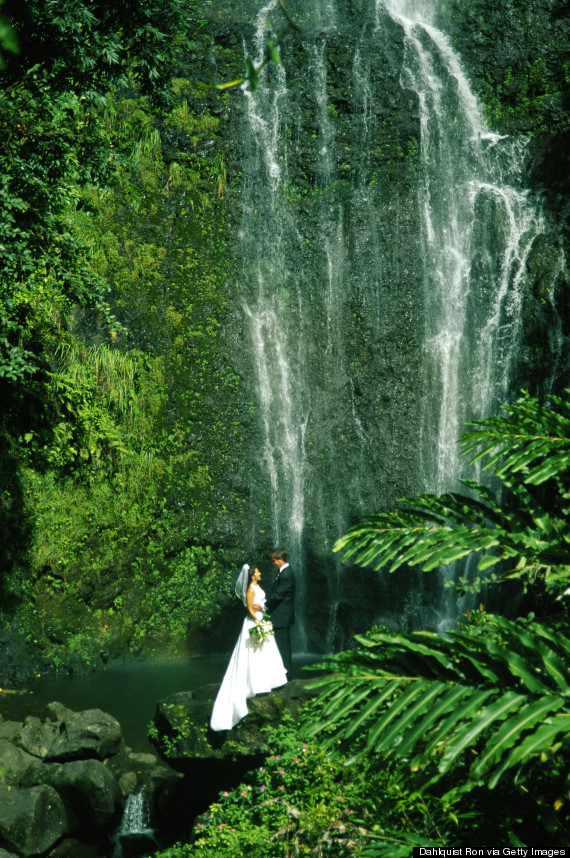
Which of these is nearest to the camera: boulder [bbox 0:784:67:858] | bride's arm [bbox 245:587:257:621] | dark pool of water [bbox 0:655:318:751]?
boulder [bbox 0:784:67:858]

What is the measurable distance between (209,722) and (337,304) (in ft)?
25.5

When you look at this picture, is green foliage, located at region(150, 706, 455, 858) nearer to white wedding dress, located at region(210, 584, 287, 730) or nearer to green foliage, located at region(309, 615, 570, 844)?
white wedding dress, located at region(210, 584, 287, 730)

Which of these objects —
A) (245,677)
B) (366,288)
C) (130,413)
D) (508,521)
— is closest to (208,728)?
(245,677)

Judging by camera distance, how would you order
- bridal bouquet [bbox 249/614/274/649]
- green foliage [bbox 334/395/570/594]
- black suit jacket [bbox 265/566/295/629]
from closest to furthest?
green foliage [bbox 334/395/570/594]
bridal bouquet [bbox 249/614/274/649]
black suit jacket [bbox 265/566/295/629]

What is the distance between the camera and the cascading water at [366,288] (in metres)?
12.6

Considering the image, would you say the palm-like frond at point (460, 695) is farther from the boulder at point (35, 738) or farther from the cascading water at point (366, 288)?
the cascading water at point (366, 288)

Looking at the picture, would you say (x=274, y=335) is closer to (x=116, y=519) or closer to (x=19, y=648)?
(x=116, y=519)

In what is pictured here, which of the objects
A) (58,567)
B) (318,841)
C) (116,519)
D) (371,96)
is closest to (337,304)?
(371,96)

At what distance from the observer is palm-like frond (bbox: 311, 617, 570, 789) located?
213 centimetres

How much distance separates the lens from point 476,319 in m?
12.6

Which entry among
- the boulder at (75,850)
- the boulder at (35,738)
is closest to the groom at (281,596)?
the boulder at (75,850)

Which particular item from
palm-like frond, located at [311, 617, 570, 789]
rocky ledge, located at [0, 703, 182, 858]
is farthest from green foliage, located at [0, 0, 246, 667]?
palm-like frond, located at [311, 617, 570, 789]

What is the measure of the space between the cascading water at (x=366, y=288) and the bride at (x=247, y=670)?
16.8ft

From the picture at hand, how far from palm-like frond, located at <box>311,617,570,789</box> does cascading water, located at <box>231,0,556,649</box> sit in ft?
32.5
